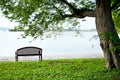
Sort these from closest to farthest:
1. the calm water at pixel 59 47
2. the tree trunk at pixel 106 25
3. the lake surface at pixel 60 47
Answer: the tree trunk at pixel 106 25, the lake surface at pixel 60 47, the calm water at pixel 59 47

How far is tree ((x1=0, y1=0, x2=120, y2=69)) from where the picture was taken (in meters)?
8.92

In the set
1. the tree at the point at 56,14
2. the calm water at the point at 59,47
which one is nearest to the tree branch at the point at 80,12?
the tree at the point at 56,14

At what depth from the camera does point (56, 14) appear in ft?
32.5

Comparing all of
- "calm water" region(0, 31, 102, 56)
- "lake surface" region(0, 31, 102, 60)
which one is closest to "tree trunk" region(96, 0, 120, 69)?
"lake surface" region(0, 31, 102, 60)

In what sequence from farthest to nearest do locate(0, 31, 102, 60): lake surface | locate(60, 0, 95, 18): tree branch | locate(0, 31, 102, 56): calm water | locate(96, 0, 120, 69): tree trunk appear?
locate(0, 31, 102, 56): calm water, locate(0, 31, 102, 60): lake surface, locate(60, 0, 95, 18): tree branch, locate(96, 0, 120, 69): tree trunk

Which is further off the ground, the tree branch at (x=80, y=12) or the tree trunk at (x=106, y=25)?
the tree branch at (x=80, y=12)

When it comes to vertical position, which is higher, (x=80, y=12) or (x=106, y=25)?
(x=80, y=12)

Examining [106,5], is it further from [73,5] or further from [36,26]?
[36,26]

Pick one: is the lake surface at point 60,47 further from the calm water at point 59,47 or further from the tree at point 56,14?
the tree at point 56,14

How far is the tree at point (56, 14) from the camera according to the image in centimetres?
892

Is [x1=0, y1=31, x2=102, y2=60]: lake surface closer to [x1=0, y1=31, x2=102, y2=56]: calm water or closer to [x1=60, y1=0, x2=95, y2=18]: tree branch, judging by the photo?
[x1=0, y1=31, x2=102, y2=56]: calm water

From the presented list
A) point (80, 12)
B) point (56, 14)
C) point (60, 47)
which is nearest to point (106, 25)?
point (80, 12)

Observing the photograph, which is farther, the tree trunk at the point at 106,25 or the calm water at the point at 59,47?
the calm water at the point at 59,47

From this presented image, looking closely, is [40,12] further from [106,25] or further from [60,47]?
[60,47]
